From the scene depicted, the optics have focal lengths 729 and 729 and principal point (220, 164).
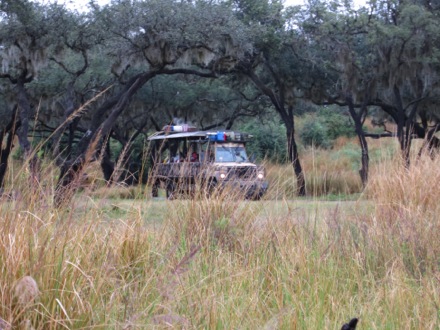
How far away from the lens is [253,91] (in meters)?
29.4

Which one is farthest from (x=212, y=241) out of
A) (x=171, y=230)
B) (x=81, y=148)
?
(x=81, y=148)

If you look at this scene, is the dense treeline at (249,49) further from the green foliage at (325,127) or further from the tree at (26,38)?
the green foliage at (325,127)

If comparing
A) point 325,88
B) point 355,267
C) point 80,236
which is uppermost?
point 325,88

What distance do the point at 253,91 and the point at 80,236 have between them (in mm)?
25282

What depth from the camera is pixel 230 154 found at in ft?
59.7

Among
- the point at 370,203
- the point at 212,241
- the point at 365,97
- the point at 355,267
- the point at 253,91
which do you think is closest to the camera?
the point at 355,267

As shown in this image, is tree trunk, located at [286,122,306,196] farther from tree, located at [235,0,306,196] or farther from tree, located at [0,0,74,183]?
tree, located at [0,0,74,183]

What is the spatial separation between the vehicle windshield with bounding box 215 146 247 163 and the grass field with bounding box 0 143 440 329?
374 inches

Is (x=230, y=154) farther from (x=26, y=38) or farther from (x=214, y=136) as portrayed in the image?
(x=26, y=38)

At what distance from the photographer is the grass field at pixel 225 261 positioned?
4023 mm

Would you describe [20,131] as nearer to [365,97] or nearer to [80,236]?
[365,97]

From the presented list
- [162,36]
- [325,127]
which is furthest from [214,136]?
[325,127]

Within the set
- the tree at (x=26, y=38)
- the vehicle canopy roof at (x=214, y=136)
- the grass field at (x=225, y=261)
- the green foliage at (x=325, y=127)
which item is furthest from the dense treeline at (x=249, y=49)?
the grass field at (x=225, y=261)

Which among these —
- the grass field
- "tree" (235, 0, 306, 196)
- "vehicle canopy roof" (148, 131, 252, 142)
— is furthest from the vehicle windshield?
the grass field
